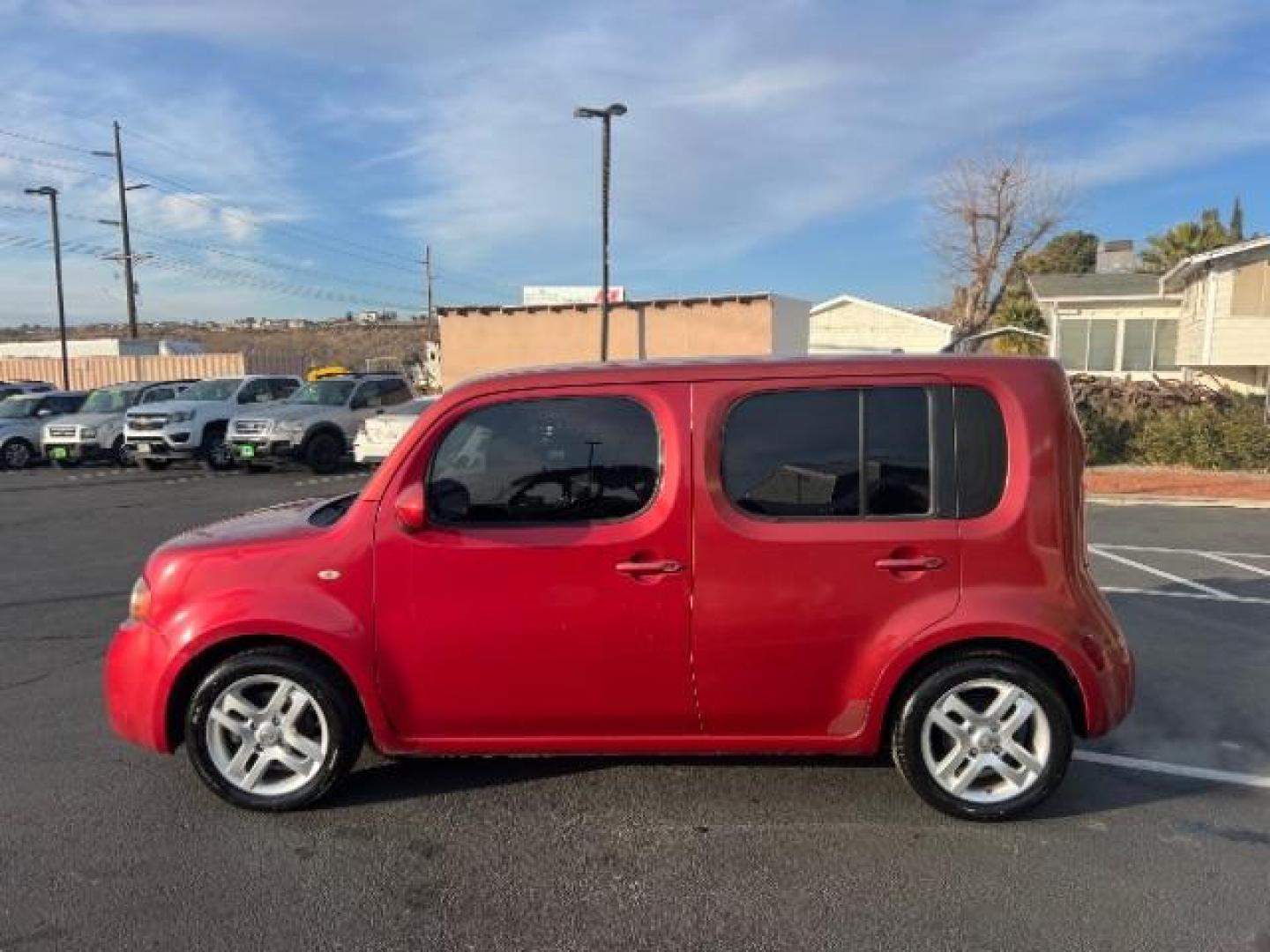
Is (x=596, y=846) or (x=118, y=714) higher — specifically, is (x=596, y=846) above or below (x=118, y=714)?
below

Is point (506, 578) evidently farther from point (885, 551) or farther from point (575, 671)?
point (885, 551)

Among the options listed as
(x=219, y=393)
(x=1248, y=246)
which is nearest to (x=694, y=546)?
(x=219, y=393)

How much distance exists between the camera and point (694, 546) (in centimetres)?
334

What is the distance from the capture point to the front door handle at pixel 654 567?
3.34m

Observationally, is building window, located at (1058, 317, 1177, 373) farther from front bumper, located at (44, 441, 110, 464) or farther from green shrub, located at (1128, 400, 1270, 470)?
front bumper, located at (44, 441, 110, 464)

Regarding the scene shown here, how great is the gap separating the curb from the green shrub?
3.61 meters

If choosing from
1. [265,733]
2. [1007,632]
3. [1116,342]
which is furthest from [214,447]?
[1116,342]

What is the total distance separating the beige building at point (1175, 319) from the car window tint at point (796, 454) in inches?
889

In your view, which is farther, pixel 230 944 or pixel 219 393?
pixel 219 393

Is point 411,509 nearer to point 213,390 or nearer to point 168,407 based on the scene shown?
point 168,407

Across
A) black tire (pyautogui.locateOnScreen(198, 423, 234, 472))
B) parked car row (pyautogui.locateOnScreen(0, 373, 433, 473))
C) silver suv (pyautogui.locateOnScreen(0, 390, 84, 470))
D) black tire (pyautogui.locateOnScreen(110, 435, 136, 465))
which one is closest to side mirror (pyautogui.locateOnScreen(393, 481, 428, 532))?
parked car row (pyautogui.locateOnScreen(0, 373, 433, 473))

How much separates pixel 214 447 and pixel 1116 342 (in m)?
23.8

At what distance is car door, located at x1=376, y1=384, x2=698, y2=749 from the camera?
3355 mm

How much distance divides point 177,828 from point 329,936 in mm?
1042
